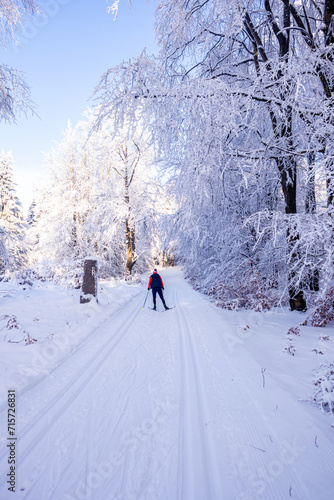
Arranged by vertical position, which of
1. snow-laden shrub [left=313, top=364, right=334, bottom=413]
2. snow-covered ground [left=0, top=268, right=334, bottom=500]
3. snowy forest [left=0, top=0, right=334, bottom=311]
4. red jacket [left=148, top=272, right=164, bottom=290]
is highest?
snowy forest [left=0, top=0, right=334, bottom=311]

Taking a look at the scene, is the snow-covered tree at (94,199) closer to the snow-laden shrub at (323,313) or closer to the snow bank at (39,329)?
the snow bank at (39,329)

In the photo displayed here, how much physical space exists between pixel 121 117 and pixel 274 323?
247 inches

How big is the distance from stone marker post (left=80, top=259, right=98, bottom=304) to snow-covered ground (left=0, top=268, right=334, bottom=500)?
9.10 ft

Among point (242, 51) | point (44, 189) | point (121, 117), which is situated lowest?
point (121, 117)

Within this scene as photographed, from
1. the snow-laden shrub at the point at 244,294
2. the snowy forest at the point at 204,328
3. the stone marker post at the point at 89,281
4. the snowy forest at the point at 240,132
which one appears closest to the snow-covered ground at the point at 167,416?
the snowy forest at the point at 204,328

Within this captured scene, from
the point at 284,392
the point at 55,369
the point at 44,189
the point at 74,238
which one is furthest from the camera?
the point at 44,189

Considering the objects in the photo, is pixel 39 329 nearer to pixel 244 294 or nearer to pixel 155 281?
pixel 155 281

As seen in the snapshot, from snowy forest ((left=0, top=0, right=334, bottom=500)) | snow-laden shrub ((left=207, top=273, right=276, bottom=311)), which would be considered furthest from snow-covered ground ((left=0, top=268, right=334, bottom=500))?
snow-laden shrub ((left=207, top=273, right=276, bottom=311))

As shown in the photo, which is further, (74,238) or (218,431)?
(74,238)

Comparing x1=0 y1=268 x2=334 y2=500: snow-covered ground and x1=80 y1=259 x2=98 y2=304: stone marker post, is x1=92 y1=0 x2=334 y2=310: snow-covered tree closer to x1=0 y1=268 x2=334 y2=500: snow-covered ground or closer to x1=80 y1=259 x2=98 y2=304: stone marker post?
x1=0 y1=268 x2=334 y2=500: snow-covered ground

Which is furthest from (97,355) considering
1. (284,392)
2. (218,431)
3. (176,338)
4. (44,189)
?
(44,189)

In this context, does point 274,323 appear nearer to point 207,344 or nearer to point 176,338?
point 207,344

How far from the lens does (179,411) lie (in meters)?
2.52

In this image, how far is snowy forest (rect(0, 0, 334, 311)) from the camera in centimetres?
405
